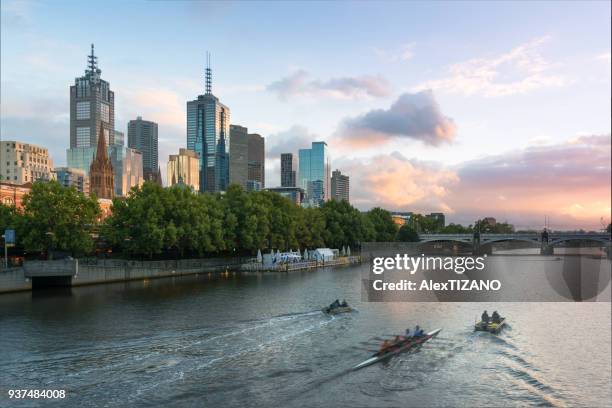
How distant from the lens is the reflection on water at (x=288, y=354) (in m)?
36.1

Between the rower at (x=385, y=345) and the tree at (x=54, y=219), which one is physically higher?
the tree at (x=54, y=219)

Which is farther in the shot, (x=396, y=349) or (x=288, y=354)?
(x=396, y=349)

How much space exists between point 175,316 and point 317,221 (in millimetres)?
123526

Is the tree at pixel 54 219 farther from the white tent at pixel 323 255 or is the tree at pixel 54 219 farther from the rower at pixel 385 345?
the white tent at pixel 323 255

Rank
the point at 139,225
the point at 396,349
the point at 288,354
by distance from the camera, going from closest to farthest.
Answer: the point at 288,354
the point at 396,349
the point at 139,225

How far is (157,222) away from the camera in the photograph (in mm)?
108812

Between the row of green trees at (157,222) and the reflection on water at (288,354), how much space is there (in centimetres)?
1924

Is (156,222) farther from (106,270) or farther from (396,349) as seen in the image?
(396,349)

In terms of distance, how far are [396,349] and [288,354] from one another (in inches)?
360

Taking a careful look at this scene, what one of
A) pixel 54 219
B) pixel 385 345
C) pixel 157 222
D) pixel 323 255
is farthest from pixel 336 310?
pixel 323 255

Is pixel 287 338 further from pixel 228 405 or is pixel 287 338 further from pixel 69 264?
pixel 69 264

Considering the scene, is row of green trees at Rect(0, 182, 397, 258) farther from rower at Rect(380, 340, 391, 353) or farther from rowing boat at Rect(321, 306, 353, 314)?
rower at Rect(380, 340, 391, 353)

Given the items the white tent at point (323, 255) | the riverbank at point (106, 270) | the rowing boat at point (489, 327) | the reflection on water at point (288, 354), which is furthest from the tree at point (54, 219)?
the white tent at point (323, 255)

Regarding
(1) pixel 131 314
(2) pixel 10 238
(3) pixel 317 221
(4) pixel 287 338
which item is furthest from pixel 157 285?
(3) pixel 317 221
